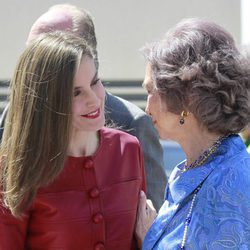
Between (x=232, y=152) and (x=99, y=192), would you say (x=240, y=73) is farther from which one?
(x=99, y=192)

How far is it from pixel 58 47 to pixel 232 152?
1.97 feet

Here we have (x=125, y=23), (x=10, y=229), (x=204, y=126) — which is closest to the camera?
(x=204, y=126)

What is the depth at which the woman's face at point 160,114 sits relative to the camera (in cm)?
195

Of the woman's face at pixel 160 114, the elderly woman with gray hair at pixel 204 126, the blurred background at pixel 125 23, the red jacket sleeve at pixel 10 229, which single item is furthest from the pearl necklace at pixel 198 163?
the blurred background at pixel 125 23

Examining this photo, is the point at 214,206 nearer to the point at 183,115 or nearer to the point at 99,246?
the point at 183,115

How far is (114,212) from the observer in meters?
2.14

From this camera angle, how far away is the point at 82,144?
7.14 ft

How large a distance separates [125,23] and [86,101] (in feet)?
10.6

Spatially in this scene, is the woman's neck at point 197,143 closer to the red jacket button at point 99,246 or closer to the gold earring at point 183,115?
the gold earring at point 183,115

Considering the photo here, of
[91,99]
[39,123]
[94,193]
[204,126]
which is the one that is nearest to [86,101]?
[91,99]

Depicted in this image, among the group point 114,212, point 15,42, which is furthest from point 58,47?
point 15,42

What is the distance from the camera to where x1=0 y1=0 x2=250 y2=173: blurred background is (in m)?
5.21

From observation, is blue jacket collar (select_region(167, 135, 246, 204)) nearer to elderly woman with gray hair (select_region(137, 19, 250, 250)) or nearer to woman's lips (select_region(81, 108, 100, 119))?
elderly woman with gray hair (select_region(137, 19, 250, 250))

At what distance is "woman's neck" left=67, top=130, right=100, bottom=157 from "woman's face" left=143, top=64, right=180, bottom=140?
26cm
